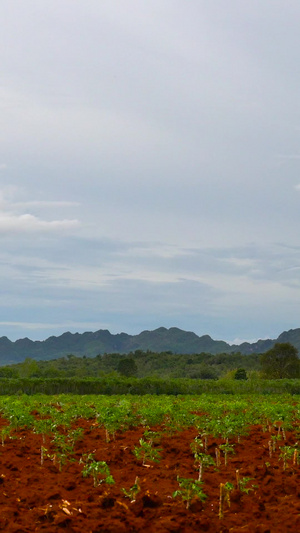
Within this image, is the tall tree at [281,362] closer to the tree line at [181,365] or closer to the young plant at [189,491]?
the tree line at [181,365]

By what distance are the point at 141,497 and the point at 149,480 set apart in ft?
4.56

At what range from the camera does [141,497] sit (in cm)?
744

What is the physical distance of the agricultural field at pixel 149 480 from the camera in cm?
687

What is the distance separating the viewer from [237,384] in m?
42.5

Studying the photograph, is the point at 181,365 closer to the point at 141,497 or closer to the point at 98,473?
the point at 98,473

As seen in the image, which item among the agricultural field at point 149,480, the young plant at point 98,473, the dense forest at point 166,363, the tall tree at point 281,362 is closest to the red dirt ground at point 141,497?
the agricultural field at point 149,480

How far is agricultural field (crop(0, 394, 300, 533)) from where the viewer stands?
687cm

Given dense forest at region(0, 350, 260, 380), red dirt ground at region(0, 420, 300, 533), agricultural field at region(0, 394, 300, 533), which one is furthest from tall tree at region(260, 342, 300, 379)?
red dirt ground at region(0, 420, 300, 533)

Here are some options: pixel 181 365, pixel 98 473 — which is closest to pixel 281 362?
pixel 181 365

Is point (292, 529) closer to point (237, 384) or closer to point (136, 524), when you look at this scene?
point (136, 524)

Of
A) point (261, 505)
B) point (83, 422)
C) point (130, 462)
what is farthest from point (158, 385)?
point (261, 505)

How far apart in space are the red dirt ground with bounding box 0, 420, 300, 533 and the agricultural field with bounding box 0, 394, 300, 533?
0.01m

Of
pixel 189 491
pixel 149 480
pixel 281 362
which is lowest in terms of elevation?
pixel 149 480

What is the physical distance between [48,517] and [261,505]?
9.81ft
